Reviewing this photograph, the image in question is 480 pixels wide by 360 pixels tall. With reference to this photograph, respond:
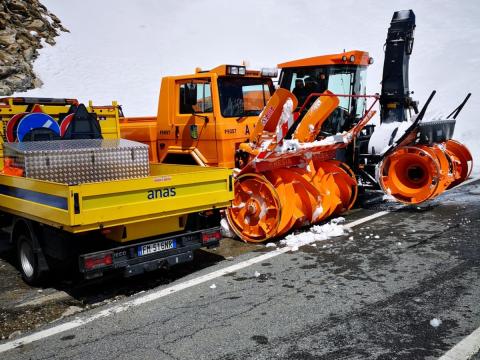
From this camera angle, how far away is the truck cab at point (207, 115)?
7.36 meters

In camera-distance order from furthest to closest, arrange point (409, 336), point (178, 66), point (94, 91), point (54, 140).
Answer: point (178, 66)
point (94, 91)
point (54, 140)
point (409, 336)

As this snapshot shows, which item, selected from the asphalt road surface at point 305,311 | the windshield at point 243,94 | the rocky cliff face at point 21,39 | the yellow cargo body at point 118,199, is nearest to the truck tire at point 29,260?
the yellow cargo body at point 118,199

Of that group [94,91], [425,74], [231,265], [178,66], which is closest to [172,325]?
[231,265]

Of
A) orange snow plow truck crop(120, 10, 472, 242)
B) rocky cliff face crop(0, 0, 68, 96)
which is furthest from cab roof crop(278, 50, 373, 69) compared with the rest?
rocky cliff face crop(0, 0, 68, 96)

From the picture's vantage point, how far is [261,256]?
625 centimetres

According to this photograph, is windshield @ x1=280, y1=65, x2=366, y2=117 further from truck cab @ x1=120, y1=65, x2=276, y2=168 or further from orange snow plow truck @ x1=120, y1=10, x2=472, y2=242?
truck cab @ x1=120, y1=65, x2=276, y2=168

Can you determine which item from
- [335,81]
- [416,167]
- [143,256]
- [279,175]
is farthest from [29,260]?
[335,81]

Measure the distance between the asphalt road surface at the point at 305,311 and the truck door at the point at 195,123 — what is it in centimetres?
192

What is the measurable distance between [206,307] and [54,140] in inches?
139

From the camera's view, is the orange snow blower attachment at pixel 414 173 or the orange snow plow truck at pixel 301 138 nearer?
the orange snow plow truck at pixel 301 138

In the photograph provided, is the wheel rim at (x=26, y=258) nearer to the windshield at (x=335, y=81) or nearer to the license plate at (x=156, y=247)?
the license plate at (x=156, y=247)

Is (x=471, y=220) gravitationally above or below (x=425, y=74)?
below

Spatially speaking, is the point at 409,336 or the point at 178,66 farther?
the point at 178,66

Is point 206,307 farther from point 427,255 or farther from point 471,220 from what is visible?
point 471,220
